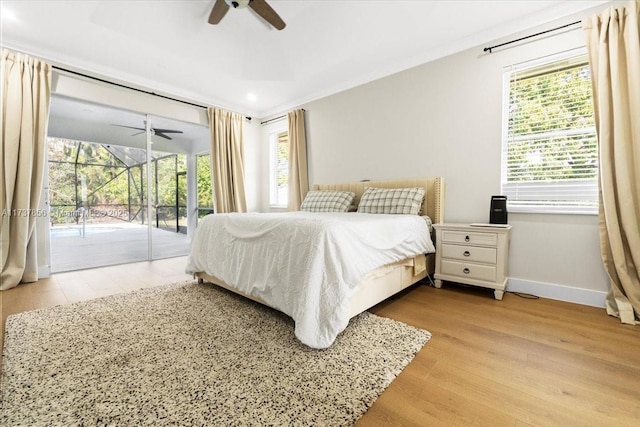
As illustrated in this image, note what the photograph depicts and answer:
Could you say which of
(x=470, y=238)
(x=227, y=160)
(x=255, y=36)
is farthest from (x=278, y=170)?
(x=470, y=238)

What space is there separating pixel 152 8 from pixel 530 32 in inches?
133

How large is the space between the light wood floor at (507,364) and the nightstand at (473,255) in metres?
0.17

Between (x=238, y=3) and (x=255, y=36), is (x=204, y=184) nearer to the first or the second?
(x=255, y=36)

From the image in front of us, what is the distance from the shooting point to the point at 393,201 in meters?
2.79

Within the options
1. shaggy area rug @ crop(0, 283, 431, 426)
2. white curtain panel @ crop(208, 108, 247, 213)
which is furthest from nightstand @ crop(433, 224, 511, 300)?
white curtain panel @ crop(208, 108, 247, 213)

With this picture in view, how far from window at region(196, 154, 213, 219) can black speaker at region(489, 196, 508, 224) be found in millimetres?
3991

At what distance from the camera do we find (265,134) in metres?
4.99

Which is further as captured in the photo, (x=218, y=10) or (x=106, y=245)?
(x=106, y=245)

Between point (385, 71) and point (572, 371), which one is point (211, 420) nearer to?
point (572, 371)

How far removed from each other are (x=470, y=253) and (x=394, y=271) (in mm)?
798

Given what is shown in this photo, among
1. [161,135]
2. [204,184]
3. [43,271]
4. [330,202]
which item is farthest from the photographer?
[204,184]

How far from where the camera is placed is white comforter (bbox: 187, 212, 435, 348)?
1.49 m

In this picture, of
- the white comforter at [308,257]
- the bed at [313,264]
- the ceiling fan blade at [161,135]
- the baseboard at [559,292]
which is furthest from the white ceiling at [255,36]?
the baseboard at [559,292]

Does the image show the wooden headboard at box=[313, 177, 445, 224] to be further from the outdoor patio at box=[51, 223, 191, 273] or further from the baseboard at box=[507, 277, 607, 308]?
the outdoor patio at box=[51, 223, 191, 273]
